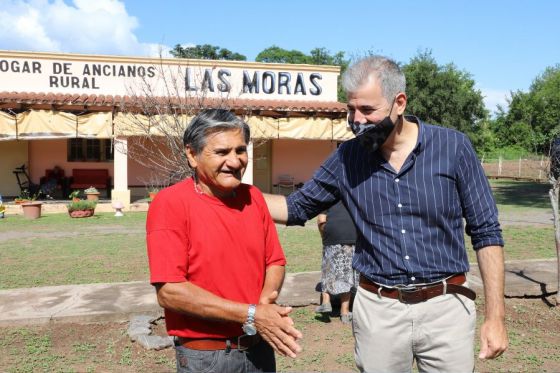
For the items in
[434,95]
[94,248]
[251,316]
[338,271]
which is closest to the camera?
[251,316]

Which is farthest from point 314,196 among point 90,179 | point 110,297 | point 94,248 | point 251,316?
point 90,179

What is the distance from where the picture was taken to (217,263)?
2.18 metres

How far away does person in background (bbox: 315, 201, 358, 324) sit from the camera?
5.62m

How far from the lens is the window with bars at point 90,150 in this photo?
62.1 feet

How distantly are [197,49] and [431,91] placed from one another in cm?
2567

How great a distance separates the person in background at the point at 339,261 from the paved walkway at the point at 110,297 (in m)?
0.48

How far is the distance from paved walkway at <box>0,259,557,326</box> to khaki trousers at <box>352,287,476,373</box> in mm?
3419

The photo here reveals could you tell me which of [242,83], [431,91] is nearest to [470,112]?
[431,91]

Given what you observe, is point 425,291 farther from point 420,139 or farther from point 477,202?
point 420,139

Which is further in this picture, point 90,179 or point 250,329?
point 90,179

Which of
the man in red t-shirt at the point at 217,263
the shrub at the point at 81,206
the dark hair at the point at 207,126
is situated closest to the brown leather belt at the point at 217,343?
the man in red t-shirt at the point at 217,263

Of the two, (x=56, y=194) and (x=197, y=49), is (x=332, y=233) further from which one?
(x=197, y=49)

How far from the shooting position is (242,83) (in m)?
18.9

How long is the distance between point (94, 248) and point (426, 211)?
342 inches
